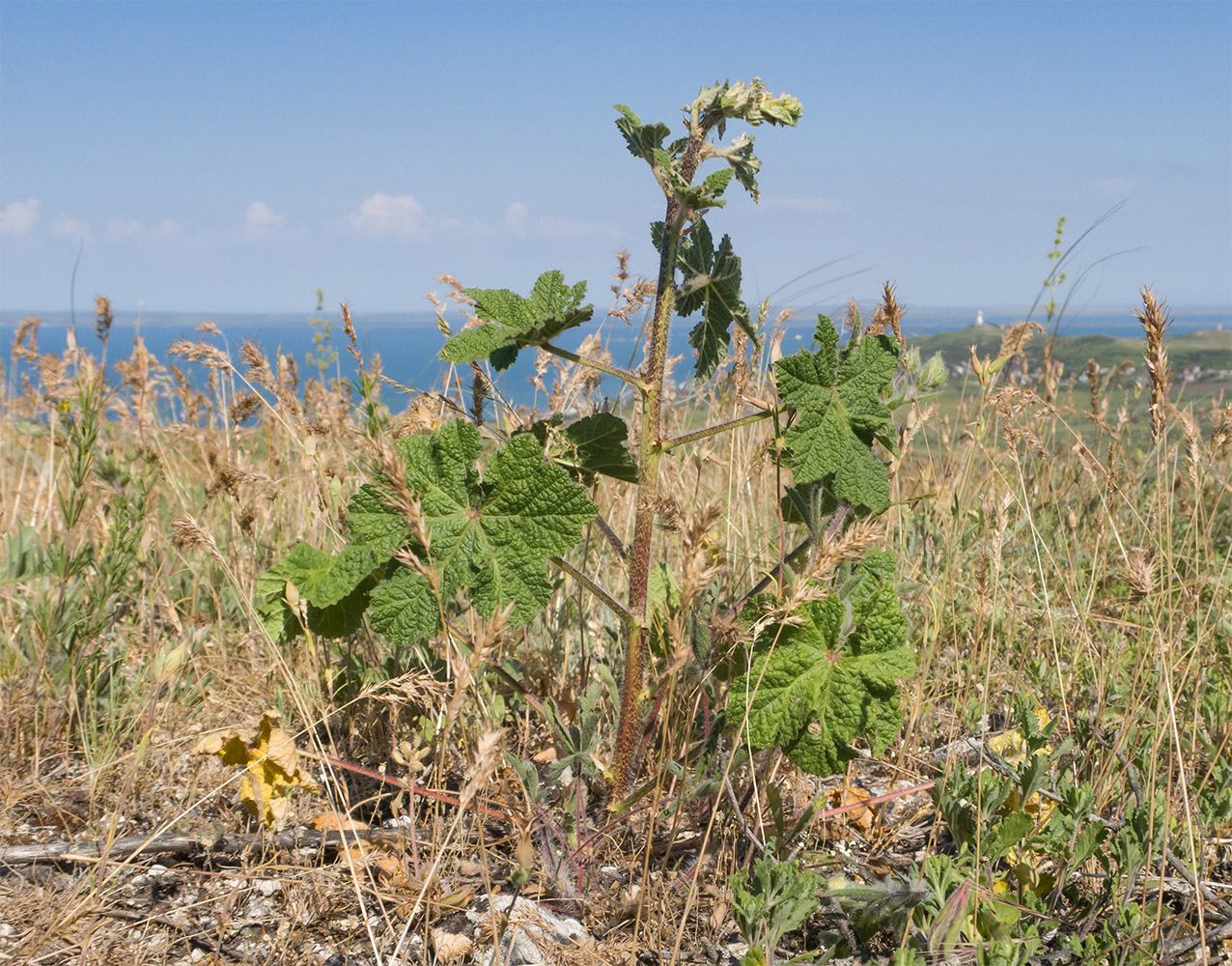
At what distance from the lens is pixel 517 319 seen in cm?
138

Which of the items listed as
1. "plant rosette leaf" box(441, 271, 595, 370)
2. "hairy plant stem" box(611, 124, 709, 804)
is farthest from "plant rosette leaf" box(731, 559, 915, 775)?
"plant rosette leaf" box(441, 271, 595, 370)

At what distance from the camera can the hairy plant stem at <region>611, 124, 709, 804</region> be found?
53.5 inches

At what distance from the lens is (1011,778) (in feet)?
4.74

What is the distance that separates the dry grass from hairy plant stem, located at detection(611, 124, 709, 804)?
48 millimetres

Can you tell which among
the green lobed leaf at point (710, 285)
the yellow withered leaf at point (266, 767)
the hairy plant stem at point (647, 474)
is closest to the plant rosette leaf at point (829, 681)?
the hairy plant stem at point (647, 474)

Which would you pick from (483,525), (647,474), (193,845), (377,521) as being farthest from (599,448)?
(193,845)

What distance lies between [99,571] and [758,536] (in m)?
1.79

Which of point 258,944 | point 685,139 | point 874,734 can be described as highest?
point 685,139

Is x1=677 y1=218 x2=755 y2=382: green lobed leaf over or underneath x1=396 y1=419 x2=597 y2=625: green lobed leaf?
over

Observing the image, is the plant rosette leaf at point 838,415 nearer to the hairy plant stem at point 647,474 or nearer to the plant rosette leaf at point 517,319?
the hairy plant stem at point 647,474

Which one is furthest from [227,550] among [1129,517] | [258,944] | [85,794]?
[1129,517]

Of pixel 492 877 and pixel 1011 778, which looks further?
pixel 492 877

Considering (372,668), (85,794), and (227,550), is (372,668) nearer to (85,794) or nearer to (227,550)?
(85,794)

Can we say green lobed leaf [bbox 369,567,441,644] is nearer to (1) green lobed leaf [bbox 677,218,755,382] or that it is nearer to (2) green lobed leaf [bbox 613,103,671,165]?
(1) green lobed leaf [bbox 677,218,755,382]
